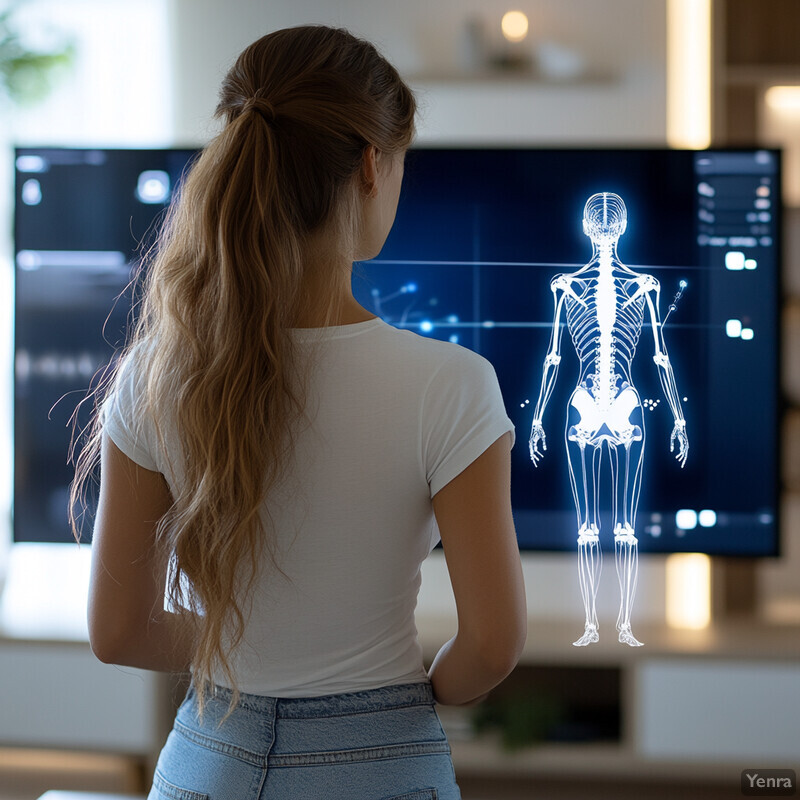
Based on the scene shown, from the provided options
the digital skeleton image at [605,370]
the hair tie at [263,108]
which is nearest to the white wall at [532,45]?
the digital skeleton image at [605,370]

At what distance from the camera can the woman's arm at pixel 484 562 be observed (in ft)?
3.05

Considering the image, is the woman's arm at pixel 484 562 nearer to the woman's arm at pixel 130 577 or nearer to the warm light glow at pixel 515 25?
the woman's arm at pixel 130 577

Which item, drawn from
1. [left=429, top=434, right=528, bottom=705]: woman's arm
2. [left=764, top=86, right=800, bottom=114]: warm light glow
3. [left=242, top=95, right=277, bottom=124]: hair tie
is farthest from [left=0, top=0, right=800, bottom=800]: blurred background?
[left=242, top=95, right=277, bottom=124]: hair tie

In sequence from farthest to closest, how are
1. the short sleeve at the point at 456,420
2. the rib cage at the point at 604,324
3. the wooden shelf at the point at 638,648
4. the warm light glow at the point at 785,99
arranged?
the warm light glow at the point at 785,99
the wooden shelf at the point at 638,648
the rib cage at the point at 604,324
the short sleeve at the point at 456,420

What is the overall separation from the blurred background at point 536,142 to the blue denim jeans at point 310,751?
0.99 meters

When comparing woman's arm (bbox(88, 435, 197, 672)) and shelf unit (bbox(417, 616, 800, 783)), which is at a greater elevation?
woman's arm (bbox(88, 435, 197, 672))

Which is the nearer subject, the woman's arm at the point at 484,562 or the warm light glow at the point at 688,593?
the woman's arm at the point at 484,562

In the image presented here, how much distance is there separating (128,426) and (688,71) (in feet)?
5.52

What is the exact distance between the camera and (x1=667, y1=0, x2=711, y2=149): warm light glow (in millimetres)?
2045

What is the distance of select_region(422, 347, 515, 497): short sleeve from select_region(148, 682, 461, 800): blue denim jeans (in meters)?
0.27

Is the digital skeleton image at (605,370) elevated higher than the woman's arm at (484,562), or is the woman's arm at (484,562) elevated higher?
the digital skeleton image at (605,370)

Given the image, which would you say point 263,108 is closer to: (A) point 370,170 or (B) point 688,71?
(A) point 370,170

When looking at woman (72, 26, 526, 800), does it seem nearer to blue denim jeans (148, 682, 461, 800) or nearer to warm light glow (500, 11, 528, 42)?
blue denim jeans (148, 682, 461, 800)

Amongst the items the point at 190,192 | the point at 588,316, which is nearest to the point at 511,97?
the point at 588,316
